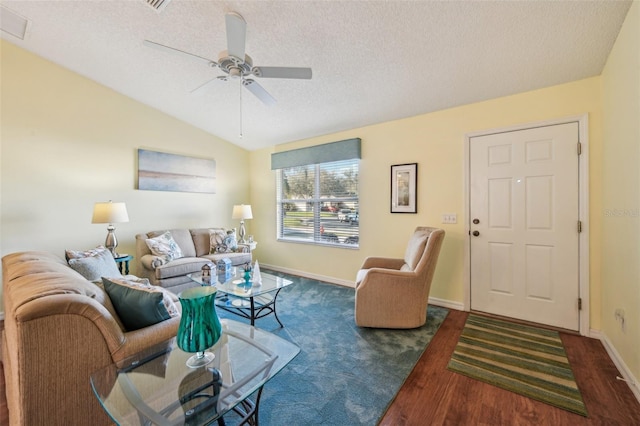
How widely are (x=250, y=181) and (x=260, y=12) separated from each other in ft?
11.6

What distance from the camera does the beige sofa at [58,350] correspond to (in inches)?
41.0

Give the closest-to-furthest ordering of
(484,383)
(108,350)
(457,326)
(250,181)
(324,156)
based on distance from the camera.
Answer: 1. (108,350)
2. (484,383)
3. (457,326)
4. (324,156)
5. (250,181)

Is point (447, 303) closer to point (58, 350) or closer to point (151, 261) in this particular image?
point (58, 350)

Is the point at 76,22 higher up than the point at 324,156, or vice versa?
the point at 76,22

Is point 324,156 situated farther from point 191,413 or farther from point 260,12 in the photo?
point 191,413

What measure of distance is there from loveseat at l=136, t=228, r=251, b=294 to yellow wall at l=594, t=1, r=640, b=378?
4025 millimetres

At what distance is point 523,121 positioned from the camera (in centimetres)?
270

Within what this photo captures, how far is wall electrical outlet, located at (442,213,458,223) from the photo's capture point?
3.07 meters

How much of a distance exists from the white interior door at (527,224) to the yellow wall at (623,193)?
242 millimetres

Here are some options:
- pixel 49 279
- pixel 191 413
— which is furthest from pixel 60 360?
pixel 191 413

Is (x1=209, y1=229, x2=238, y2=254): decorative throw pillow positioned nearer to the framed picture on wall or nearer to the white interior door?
the framed picture on wall

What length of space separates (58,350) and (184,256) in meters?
3.00

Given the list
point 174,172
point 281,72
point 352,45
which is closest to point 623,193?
point 352,45

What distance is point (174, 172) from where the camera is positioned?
421cm
